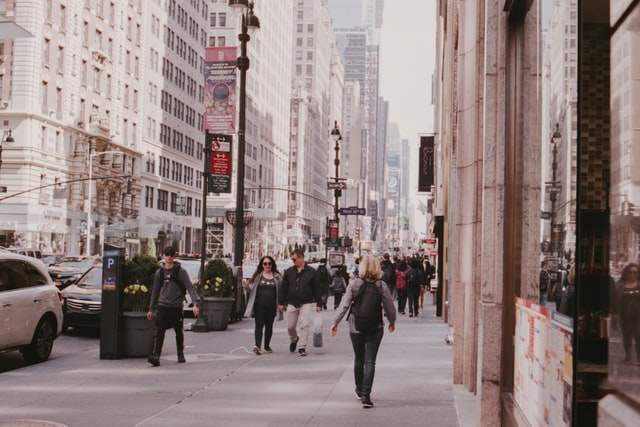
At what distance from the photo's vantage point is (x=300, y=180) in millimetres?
152125

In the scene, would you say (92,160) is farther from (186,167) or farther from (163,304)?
(163,304)

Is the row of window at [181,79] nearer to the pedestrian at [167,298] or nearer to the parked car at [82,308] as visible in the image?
the parked car at [82,308]

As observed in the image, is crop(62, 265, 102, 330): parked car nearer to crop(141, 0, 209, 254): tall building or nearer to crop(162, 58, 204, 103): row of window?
crop(141, 0, 209, 254): tall building

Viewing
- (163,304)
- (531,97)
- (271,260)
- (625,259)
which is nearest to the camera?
(625,259)

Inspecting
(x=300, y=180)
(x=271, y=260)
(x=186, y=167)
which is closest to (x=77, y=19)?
(x=186, y=167)

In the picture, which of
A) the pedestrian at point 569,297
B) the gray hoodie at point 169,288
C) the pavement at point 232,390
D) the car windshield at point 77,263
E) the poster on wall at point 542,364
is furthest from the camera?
the car windshield at point 77,263

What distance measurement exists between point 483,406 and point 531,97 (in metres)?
2.78

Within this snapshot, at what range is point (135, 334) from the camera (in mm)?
14516

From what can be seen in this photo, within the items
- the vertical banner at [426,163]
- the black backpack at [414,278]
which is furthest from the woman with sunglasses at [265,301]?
the vertical banner at [426,163]

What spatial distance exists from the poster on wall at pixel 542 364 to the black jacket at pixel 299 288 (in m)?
8.78

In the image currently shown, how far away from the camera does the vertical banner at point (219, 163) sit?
74.5ft

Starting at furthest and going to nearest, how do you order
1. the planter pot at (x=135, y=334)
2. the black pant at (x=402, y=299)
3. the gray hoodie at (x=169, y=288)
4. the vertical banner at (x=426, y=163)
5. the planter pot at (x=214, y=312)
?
the vertical banner at (x=426, y=163) → the black pant at (x=402, y=299) → the planter pot at (x=214, y=312) → the planter pot at (x=135, y=334) → the gray hoodie at (x=169, y=288)

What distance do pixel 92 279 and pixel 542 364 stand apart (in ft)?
55.2

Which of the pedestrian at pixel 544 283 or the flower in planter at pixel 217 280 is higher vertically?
the pedestrian at pixel 544 283
